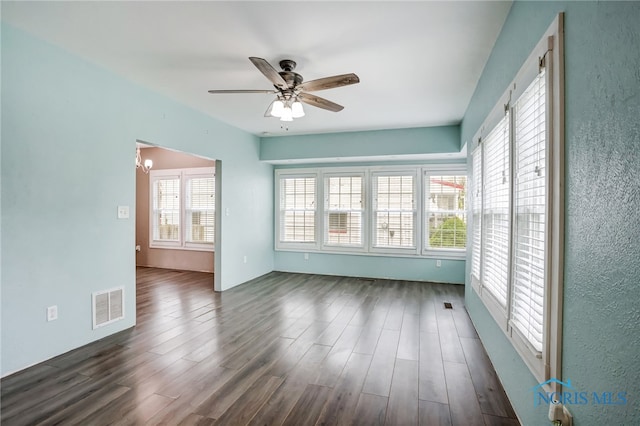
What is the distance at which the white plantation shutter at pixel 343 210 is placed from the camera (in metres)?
6.44

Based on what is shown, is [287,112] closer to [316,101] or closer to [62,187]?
[316,101]

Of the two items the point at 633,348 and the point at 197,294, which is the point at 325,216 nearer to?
the point at 197,294

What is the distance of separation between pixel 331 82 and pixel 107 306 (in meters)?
3.16

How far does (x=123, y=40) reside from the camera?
2.72 metres

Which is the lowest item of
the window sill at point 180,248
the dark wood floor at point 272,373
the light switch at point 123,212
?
the dark wood floor at point 272,373

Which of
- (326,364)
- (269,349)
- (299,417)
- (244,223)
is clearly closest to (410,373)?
(326,364)

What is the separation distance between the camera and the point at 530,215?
1.78m

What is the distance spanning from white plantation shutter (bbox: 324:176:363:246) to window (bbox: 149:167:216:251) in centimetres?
244

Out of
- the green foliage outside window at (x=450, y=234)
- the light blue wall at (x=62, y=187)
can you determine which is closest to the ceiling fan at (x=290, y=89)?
the light blue wall at (x=62, y=187)

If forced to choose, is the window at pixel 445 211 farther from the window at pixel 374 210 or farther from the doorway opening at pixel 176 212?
the doorway opening at pixel 176 212

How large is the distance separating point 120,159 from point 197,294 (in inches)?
95.8

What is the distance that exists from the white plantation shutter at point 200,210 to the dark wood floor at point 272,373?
260cm

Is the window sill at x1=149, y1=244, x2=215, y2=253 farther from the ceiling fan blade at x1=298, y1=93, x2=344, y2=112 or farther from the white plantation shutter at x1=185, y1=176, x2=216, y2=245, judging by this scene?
the ceiling fan blade at x1=298, y1=93, x2=344, y2=112

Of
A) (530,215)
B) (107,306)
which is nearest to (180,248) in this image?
(107,306)
